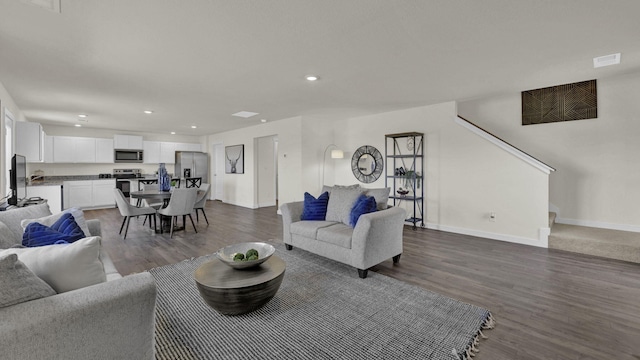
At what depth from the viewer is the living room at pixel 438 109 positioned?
87.3 inches

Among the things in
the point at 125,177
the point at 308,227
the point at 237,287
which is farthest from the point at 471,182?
the point at 125,177

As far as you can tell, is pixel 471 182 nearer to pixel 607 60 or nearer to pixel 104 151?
pixel 607 60

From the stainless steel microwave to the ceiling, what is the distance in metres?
3.52

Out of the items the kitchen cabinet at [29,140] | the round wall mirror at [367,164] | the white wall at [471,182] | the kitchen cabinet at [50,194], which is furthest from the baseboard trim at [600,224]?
the kitchen cabinet at [50,194]

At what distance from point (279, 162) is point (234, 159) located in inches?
86.3

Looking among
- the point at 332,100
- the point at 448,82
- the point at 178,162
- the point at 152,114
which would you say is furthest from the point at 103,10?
the point at 178,162

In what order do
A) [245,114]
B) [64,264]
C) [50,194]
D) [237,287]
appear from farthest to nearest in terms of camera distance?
1. [245,114]
2. [50,194]
3. [237,287]
4. [64,264]

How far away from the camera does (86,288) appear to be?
1.20m

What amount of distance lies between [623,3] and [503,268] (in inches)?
102

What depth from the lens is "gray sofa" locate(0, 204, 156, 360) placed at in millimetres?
1002

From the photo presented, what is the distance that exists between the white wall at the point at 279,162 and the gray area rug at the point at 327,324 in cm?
383

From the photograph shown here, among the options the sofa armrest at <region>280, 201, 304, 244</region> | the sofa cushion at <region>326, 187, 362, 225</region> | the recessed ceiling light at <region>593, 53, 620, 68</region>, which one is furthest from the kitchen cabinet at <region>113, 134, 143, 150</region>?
the recessed ceiling light at <region>593, 53, 620, 68</region>

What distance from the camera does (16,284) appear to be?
1.06 meters

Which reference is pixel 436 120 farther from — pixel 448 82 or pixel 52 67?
pixel 52 67
